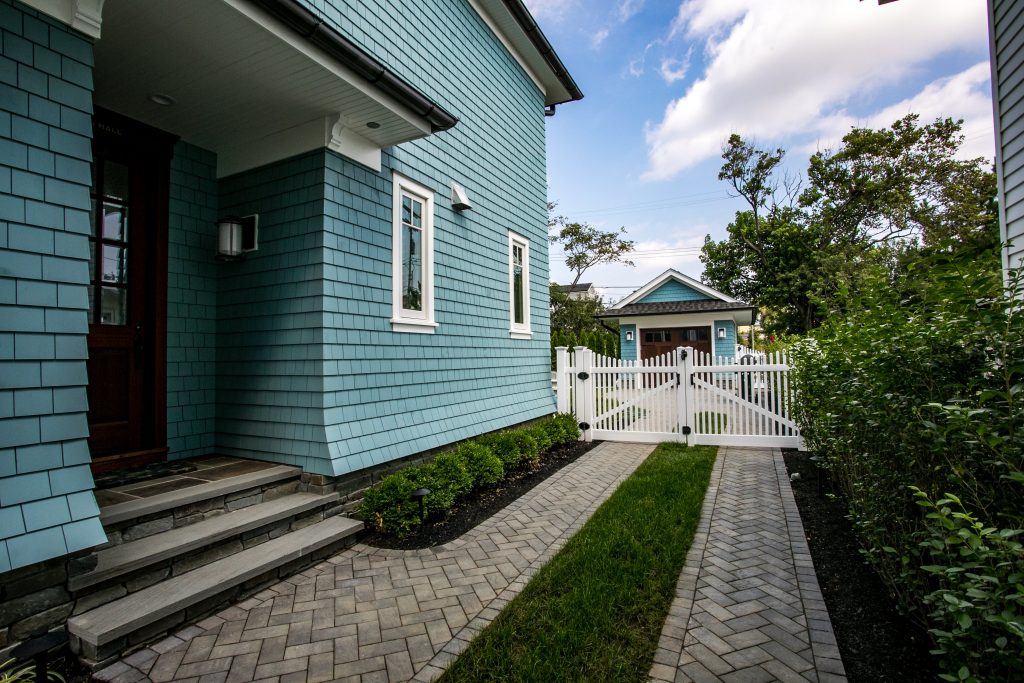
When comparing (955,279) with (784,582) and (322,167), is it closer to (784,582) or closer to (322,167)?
(784,582)

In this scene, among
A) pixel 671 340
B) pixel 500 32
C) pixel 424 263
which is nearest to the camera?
pixel 424 263

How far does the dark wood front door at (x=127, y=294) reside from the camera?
371 centimetres

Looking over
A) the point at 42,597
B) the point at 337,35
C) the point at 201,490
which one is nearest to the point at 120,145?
the point at 337,35

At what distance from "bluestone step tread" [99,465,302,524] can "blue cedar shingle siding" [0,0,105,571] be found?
31cm

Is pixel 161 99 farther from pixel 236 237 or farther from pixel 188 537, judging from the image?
pixel 188 537

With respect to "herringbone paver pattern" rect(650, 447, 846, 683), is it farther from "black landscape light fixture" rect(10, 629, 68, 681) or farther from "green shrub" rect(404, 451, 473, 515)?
"black landscape light fixture" rect(10, 629, 68, 681)

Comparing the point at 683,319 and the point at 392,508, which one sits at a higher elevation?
the point at 683,319

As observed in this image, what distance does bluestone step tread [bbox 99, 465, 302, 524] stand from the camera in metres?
2.83

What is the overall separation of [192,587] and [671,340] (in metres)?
19.7

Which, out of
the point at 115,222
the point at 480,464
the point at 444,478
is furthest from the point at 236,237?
the point at 480,464

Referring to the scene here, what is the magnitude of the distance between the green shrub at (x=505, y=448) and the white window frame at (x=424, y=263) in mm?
1498

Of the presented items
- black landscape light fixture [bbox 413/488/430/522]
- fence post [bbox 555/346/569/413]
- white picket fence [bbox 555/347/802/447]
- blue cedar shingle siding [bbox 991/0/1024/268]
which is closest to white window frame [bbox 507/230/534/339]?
fence post [bbox 555/346/569/413]

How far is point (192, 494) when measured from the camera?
3.22m

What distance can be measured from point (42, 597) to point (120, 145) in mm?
3424
